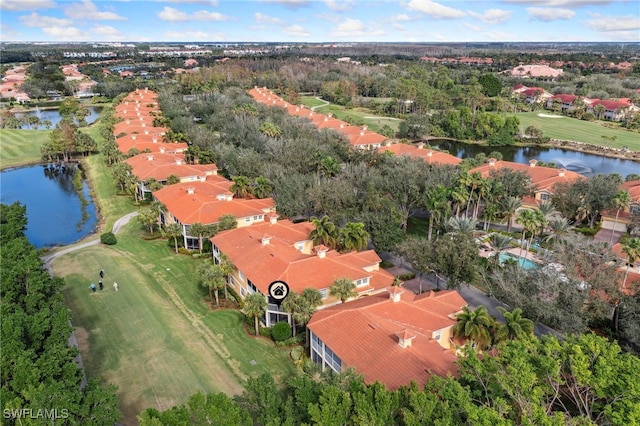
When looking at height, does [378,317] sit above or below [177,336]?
above

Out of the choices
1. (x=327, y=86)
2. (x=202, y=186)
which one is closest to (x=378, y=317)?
(x=202, y=186)

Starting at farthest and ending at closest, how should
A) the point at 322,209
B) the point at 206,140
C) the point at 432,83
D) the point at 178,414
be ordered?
the point at 432,83 < the point at 206,140 < the point at 322,209 < the point at 178,414

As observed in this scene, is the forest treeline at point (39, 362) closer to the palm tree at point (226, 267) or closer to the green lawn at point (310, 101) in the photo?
the palm tree at point (226, 267)

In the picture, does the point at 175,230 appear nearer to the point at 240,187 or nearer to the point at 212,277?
the point at 240,187

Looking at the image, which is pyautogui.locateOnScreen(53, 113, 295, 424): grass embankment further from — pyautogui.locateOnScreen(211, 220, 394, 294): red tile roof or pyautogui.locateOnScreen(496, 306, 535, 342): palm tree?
pyautogui.locateOnScreen(496, 306, 535, 342): palm tree

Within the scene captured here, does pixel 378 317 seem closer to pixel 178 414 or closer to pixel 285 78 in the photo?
pixel 178 414

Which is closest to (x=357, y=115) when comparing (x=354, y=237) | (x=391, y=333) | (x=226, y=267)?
(x=354, y=237)

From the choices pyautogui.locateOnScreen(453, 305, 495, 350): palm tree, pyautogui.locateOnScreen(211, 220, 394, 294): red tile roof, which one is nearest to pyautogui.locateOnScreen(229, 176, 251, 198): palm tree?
pyautogui.locateOnScreen(211, 220, 394, 294): red tile roof
